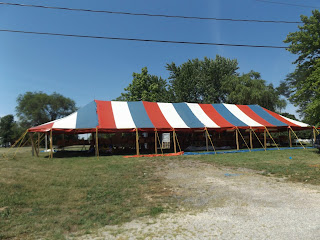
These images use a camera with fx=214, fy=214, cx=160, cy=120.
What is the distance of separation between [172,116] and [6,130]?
40.9 m

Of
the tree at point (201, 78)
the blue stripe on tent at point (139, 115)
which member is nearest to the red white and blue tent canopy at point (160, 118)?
the blue stripe on tent at point (139, 115)

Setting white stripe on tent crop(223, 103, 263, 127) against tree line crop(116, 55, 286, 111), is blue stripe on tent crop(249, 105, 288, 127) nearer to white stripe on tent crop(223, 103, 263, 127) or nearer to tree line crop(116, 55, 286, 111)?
white stripe on tent crop(223, 103, 263, 127)

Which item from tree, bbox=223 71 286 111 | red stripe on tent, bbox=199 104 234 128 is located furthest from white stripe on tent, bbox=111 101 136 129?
tree, bbox=223 71 286 111

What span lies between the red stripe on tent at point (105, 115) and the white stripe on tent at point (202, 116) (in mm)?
6094

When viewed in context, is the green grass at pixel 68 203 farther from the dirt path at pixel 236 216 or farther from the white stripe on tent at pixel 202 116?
the white stripe on tent at pixel 202 116

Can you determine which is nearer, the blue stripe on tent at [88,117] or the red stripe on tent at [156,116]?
the blue stripe on tent at [88,117]

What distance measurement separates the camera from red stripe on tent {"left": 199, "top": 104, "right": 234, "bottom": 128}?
14.7 m

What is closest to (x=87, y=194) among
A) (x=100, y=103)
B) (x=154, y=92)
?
(x=100, y=103)

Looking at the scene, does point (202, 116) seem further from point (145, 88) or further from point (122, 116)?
point (145, 88)

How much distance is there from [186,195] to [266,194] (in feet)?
5.40

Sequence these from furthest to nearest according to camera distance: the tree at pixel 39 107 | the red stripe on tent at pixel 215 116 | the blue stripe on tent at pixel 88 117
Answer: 1. the tree at pixel 39 107
2. the red stripe on tent at pixel 215 116
3. the blue stripe on tent at pixel 88 117

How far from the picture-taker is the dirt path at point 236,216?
273cm

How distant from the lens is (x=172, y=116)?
15.2 metres

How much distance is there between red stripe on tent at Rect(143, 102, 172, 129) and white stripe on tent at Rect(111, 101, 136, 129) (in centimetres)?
140
